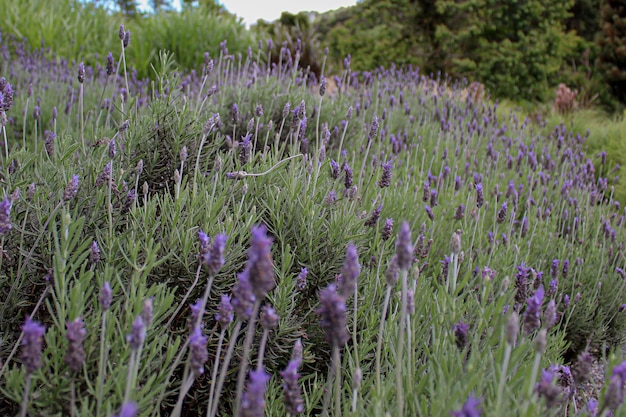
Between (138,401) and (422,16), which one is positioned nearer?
(138,401)

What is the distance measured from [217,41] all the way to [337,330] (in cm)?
840

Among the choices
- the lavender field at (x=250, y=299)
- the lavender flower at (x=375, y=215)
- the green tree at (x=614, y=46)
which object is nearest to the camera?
the lavender field at (x=250, y=299)

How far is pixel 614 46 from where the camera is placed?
1191cm

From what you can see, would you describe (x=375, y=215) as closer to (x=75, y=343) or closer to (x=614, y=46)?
(x=75, y=343)

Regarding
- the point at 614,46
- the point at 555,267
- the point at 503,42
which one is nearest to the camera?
the point at 555,267

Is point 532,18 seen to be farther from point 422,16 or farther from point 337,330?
point 337,330

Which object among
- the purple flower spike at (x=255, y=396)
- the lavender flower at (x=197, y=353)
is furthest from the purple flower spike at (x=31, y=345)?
the purple flower spike at (x=255, y=396)

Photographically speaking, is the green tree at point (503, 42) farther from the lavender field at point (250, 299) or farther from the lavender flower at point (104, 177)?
the lavender flower at point (104, 177)

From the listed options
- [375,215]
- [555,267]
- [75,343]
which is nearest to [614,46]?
[555,267]

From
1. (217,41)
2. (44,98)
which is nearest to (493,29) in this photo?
(217,41)

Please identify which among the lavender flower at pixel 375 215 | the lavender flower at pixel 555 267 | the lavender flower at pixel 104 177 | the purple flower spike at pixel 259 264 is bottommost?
the lavender flower at pixel 555 267

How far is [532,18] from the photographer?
11.9 metres

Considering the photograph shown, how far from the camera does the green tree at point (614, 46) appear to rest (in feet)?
38.4

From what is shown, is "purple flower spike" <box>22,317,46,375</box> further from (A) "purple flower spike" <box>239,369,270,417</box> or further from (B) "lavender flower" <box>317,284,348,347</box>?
(B) "lavender flower" <box>317,284,348,347</box>
